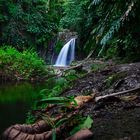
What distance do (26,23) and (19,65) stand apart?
21.7ft

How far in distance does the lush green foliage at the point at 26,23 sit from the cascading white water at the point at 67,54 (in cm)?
190

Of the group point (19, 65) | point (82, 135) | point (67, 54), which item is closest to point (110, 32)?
point (82, 135)

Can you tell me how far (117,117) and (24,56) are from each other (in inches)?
628

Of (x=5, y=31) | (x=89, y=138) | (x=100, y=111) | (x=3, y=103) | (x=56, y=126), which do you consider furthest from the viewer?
(x=5, y=31)

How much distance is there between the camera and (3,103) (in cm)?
1047

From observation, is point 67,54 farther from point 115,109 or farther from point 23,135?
point 23,135

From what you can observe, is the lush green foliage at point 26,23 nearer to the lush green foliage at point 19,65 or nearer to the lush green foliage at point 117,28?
the lush green foliage at point 19,65

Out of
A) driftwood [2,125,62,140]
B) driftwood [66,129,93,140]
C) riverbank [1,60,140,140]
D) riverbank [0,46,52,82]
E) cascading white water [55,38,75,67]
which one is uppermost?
cascading white water [55,38,75,67]

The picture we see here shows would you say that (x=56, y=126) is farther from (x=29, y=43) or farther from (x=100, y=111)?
(x=29, y=43)

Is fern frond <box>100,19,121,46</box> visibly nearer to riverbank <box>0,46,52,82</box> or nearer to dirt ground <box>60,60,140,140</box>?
dirt ground <box>60,60,140,140</box>

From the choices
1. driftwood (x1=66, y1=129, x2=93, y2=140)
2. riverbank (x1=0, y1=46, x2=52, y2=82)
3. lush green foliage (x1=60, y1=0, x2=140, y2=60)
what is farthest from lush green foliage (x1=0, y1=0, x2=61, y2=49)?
driftwood (x1=66, y1=129, x2=93, y2=140)

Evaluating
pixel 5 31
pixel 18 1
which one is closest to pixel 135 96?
pixel 5 31

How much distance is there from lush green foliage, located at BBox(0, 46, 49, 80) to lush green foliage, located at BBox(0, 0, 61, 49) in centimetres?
390

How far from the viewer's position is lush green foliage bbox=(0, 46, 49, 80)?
749 inches
